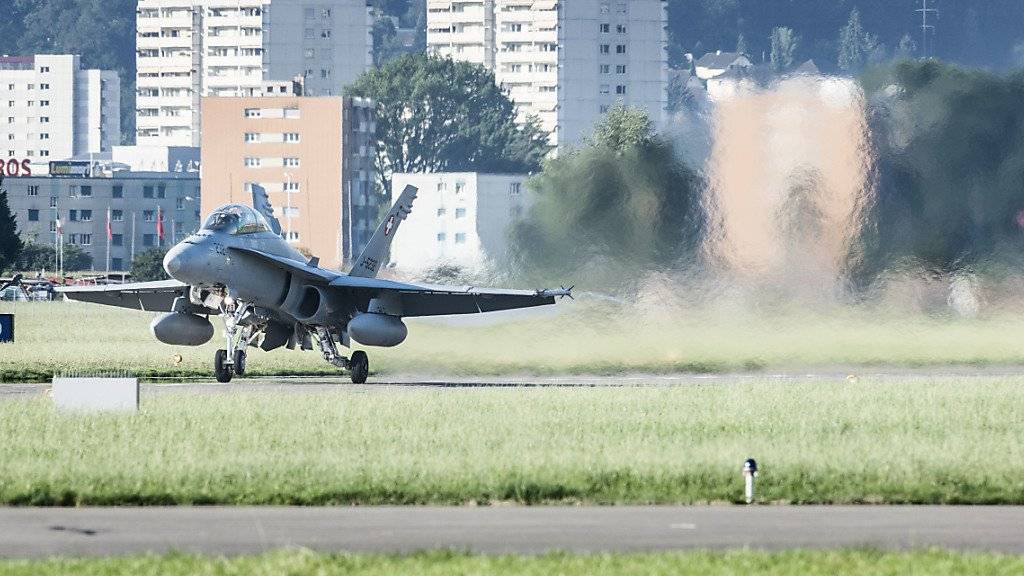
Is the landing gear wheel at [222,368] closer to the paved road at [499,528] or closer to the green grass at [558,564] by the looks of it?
the paved road at [499,528]

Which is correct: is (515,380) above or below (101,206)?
below

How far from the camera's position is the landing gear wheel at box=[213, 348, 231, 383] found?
115 ft

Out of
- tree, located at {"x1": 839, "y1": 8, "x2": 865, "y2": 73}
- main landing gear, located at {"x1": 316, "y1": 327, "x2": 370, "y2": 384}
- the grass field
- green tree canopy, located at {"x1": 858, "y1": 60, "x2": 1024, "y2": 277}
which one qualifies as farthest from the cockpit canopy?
tree, located at {"x1": 839, "y1": 8, "x2": 865, "y2": 73}

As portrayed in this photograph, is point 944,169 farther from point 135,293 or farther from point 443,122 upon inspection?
point 443,122

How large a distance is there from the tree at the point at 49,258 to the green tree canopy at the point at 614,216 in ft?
298

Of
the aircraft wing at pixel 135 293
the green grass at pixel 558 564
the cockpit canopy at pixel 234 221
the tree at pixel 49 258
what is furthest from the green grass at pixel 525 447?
the tree at pixel 49 258

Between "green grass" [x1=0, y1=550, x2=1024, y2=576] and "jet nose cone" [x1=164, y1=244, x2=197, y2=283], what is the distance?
18.4m

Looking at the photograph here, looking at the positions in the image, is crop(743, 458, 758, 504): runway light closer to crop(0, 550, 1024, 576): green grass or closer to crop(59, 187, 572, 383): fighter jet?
crop(0, 550, 1024, 576): green grass

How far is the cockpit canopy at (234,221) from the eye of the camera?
1366 inches

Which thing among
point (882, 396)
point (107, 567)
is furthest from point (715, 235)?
point (107, 567)

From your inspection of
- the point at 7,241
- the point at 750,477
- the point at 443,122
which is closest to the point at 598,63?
the point at 443,122

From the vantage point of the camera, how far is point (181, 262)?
33.3 meters

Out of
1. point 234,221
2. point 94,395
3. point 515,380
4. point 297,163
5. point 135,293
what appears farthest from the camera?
point 297,163

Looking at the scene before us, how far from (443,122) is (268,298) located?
115841 mm
